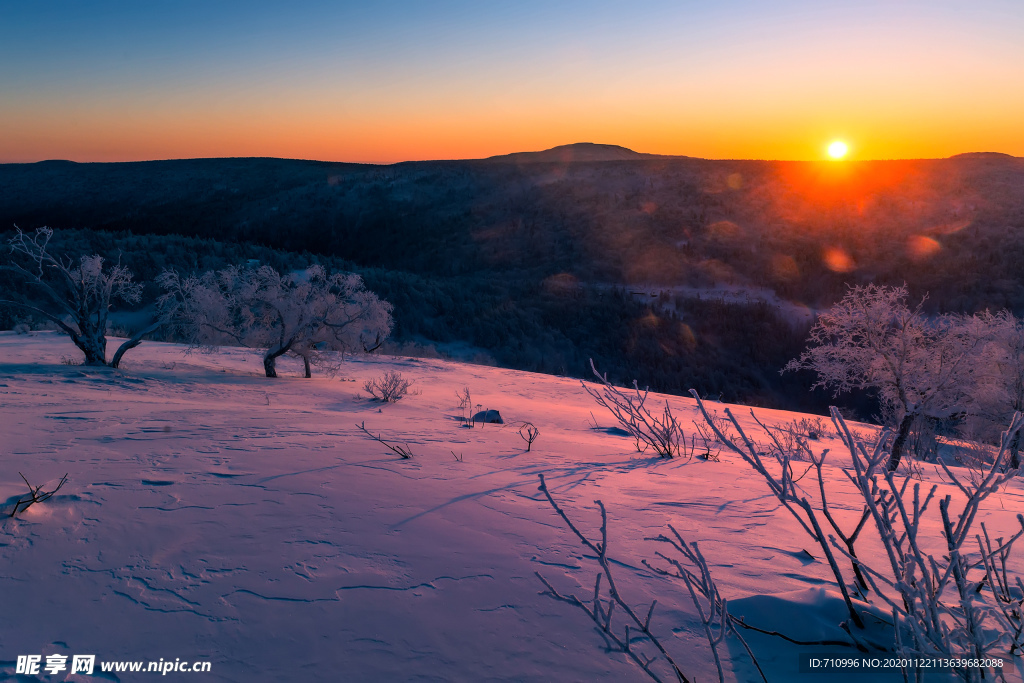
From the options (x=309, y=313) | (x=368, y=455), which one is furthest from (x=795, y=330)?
(x=368, y=455)

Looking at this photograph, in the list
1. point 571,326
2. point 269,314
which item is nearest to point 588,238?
point 571,326

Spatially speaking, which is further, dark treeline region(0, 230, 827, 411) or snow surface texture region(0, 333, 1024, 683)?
dark treeline region(0, 230, 827, 411)

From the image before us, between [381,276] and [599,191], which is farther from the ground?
[599,191]

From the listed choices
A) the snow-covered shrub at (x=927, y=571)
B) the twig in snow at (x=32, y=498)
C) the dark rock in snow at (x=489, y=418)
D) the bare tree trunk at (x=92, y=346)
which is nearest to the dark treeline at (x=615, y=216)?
the bare tree trunk at (x=92, y=346)

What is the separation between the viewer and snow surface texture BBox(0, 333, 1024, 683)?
182 centimetres

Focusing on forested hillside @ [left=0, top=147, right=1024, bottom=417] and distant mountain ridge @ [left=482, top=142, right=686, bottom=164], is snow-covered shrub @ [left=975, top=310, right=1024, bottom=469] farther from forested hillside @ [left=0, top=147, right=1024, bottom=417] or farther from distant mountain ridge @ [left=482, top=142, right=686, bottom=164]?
distant mountain ridge @ [left=482, top=142, right=686, bottom=164]

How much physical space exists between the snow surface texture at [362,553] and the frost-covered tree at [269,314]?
693 centimetres

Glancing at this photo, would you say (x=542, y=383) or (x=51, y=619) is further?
(x=542, y=383)

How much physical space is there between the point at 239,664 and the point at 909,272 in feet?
133

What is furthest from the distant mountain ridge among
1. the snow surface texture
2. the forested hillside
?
the snow surface texture

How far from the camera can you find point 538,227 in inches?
1886

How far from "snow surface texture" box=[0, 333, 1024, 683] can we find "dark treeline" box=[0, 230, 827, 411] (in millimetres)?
16613

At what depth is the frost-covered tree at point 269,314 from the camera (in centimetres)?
1166

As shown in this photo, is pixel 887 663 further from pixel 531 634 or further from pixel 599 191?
pixel 599 191
